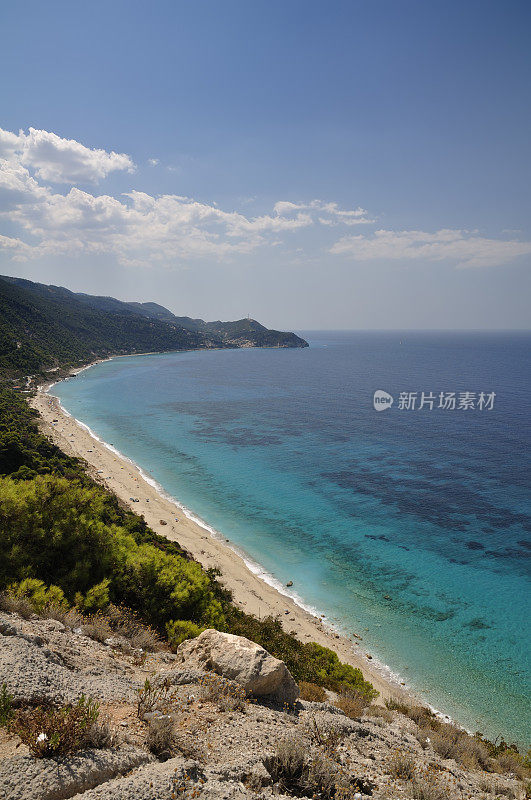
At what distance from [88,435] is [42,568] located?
5214 centimetres

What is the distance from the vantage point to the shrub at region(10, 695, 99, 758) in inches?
257

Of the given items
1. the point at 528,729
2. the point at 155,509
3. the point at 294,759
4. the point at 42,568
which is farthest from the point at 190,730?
the point at 155,509

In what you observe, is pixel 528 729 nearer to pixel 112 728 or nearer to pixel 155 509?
pixel 112 728

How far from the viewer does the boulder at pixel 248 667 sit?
10227 millimetres

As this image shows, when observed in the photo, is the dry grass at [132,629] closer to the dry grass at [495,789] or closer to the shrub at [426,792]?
the shrub at [426,792]

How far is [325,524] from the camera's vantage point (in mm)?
39000

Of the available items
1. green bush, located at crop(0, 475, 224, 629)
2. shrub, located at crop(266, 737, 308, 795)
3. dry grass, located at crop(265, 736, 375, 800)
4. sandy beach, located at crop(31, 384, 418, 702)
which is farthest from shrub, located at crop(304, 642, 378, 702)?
shrub, located at crop(266, 737, 308, 795)

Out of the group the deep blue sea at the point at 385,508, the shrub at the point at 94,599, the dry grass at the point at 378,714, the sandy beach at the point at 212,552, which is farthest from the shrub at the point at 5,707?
the deep blue sea at the point at 385,508

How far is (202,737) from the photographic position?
820cm

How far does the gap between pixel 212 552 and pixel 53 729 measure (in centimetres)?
2720

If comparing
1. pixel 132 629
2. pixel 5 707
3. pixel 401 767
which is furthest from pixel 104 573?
pixel 401 767

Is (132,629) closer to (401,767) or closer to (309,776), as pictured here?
(309,776)

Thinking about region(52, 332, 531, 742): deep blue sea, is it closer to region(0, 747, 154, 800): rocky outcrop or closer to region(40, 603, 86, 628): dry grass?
region(40, 603, 86, 628): dry grass

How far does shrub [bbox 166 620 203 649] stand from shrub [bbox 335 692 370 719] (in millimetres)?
5964
